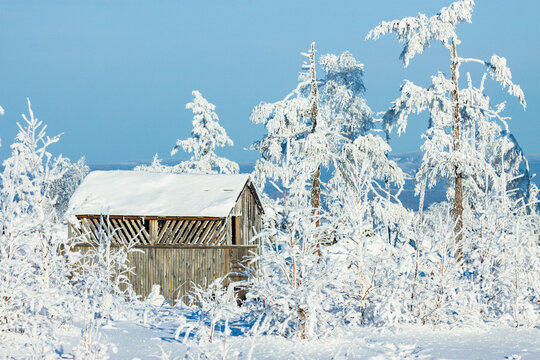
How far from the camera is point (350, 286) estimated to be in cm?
989

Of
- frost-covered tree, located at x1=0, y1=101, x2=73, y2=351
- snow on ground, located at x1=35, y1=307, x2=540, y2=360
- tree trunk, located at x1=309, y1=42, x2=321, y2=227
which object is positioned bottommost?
snow on ground, located at x1=35, y1=307, x2=540, y2=360

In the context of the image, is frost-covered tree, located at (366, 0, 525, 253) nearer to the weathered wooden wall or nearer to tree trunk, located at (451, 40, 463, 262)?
tree trunk, located at (451, 40, 463, 262)

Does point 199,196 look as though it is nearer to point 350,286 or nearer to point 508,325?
point 350,286

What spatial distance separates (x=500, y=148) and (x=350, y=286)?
15934 mm

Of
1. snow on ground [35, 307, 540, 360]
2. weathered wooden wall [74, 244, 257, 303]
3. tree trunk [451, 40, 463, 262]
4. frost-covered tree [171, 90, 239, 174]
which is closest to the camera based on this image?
snow on ground [35, 307, 540, 360]

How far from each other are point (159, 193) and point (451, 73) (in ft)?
35.6

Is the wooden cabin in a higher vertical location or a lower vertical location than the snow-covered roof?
lower

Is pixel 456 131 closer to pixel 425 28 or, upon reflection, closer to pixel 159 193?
pixel 425 28

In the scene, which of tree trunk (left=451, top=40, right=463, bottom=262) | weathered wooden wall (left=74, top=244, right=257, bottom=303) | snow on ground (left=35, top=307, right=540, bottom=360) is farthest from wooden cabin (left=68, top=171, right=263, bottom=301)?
tree trunk (left=451, top=40, right=463, bottom=262)

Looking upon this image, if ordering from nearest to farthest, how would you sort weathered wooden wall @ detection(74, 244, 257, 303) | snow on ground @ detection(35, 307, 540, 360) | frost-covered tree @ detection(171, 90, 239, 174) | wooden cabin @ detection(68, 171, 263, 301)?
snow on ground @ detection(35, 307, 540, 360) → wooden cabin @ detection(68, 171, 263, 301) → weathered wooden wall @ detection(74, 244, 257, 303) → frost-covered tree @ detection(171, 90, 239, 174)

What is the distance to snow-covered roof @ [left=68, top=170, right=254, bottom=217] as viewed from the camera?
16.2 m

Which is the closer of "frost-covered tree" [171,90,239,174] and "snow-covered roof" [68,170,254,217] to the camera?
"snow-covered roof" [68,170,254,217]

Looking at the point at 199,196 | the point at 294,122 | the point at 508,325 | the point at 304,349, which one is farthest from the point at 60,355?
the point at 294,122

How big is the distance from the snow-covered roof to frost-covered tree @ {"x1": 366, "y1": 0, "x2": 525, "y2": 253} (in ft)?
21.7
